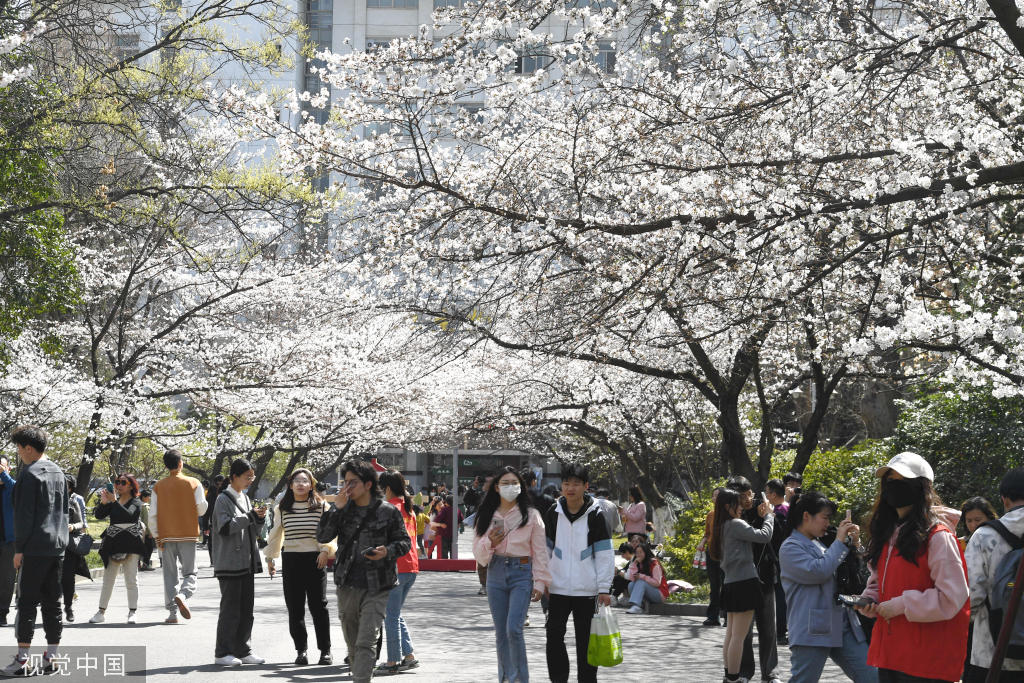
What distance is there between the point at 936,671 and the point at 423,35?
26.6 ft

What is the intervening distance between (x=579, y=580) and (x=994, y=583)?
125 inches

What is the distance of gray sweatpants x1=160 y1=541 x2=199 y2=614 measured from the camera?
41.5ft

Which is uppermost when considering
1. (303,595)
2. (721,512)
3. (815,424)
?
(815,424)

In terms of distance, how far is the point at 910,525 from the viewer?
5.20 metres

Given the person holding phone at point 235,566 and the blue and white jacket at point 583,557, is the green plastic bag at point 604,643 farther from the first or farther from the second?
the person holding phone at point 235,566

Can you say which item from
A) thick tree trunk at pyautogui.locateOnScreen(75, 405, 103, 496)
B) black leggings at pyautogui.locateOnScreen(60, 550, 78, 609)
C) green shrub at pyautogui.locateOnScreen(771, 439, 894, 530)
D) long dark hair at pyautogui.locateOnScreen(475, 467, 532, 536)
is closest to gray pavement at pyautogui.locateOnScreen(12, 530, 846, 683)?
black leggings at pyautogui.locateOnScreen(60, 550, 78, 609)

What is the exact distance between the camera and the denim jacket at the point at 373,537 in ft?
27.3

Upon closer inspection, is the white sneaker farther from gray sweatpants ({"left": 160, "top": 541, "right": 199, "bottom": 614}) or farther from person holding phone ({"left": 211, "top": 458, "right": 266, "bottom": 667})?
person holding phone ({"left": 211, "top": 458, "right": 266, "bottom": 667})

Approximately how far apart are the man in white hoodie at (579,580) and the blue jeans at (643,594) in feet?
26.8

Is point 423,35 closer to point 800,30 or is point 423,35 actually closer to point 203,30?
point 800,30

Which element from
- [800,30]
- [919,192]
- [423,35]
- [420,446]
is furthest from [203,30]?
[420,446]

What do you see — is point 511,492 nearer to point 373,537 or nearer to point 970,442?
point 373,537

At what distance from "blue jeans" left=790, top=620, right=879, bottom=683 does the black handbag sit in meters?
8.02
